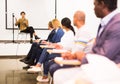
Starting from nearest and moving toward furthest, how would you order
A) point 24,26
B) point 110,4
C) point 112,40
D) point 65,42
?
point 112,40 → point 110,4 → point 65,42 → point 24,26

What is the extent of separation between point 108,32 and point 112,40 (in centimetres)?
8

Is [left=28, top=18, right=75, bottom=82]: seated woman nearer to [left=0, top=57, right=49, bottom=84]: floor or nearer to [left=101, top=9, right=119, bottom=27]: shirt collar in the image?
[left=0, top=57, right=49, bottom=84]: floor

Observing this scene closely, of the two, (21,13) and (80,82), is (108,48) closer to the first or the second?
(80,82)

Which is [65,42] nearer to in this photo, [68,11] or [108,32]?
[108,32]

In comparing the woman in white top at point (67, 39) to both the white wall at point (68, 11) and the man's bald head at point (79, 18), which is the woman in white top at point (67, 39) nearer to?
the man's bald head at point (79, 18)

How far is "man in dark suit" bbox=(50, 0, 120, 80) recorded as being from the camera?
2.09 m

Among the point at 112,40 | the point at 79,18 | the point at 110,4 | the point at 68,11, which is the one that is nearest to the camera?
the point at 112,40

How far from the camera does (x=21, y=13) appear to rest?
9148 mm

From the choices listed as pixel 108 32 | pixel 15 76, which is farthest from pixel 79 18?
pixel 15 76

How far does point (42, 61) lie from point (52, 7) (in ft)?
16.5

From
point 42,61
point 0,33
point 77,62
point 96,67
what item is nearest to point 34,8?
point 0,33

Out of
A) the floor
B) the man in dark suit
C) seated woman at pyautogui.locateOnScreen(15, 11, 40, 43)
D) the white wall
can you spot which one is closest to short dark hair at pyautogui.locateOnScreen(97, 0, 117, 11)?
the man in dark suit

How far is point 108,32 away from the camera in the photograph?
7.03 ft

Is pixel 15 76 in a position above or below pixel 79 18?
below
